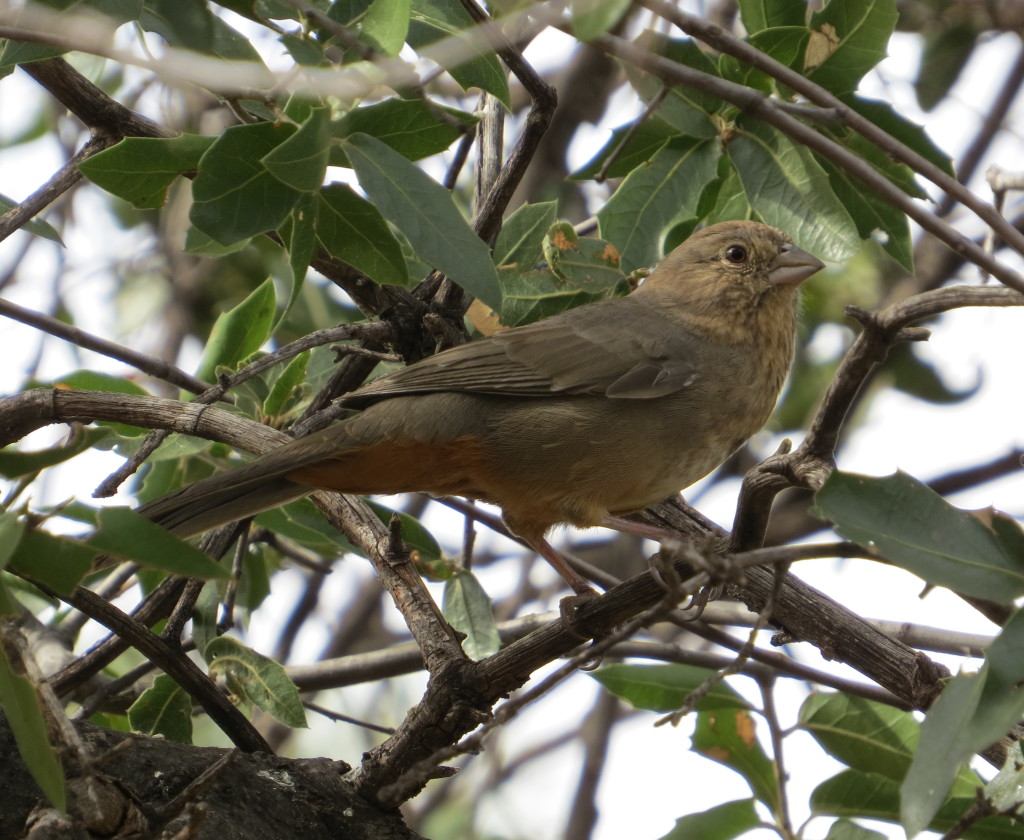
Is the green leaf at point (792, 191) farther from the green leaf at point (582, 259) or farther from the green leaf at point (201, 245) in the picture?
the green leaf at point (201, 245)

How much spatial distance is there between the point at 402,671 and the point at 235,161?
232 cm

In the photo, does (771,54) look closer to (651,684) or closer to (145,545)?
(651,684)

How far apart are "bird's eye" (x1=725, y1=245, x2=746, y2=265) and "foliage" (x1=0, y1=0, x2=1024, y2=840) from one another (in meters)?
0.62

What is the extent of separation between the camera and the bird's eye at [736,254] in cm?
512

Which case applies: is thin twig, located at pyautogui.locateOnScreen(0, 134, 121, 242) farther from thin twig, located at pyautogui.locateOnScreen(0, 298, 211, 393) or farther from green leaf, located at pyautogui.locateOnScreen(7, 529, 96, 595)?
green leaf, located at pyautogui.locateOnScreen(7, 529, 96, 595)

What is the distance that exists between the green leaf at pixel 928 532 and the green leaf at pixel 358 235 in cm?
158

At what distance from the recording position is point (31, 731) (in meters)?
2.29

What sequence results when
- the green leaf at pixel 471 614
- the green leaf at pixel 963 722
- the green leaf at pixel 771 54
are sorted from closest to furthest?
the green leaf at pixel 963 722
the green leaf at pixel 771 54
the green leaf at pixel 471 614

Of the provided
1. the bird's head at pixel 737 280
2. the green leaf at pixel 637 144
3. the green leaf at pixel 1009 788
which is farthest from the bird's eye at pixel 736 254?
the green leaf at pixel 1009 788

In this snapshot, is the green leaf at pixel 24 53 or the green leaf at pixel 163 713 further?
the green leaf at pixel 163 713

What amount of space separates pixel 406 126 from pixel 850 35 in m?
1.54

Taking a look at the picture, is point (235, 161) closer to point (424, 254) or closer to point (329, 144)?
point (329, 144)

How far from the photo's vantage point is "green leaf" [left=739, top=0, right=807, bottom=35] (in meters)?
3.94

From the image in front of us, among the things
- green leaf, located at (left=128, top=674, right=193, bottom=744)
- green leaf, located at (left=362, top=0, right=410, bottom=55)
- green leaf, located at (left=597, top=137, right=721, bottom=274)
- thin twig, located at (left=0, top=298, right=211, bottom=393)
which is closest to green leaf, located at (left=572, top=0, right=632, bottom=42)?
green leaf, located at (left=362, top=0, right=410, bottom=55)
